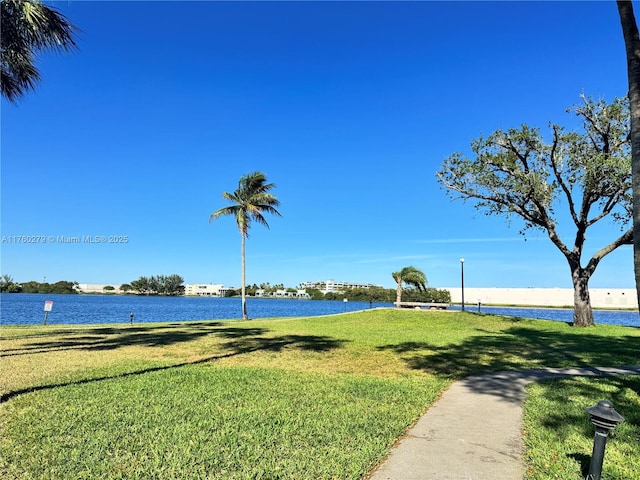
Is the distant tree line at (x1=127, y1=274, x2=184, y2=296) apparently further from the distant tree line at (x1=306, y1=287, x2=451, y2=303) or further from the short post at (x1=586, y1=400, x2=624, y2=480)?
the short post at (x1=586, y1=400, x2=624, y2=480)

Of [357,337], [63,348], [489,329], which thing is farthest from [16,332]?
[489,329]

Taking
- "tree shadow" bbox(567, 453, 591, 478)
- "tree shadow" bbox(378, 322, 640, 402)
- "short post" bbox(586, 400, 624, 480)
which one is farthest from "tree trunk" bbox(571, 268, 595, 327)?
"short post" bbox(586, 400, 624, 480)

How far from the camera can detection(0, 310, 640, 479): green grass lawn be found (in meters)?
4.12

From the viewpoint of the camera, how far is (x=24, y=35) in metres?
9.12

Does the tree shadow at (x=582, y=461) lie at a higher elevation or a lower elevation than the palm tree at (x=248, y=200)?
lower

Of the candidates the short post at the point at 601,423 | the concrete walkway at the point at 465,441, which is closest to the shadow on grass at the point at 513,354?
the concrete walkway at the point at 465,441

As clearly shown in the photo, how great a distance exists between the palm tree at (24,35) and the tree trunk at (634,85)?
10.9 metres

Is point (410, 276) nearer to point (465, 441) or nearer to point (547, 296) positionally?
point (465, 441)

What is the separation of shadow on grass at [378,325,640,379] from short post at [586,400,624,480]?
5223 mm

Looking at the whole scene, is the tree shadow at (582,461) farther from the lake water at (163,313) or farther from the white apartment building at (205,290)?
the white apartment building at (205,290)

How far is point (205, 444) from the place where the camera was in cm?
455

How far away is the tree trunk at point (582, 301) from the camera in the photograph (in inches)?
871

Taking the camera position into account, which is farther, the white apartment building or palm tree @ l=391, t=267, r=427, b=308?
the white apartment building

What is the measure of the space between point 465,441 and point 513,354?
8556 millimetres
